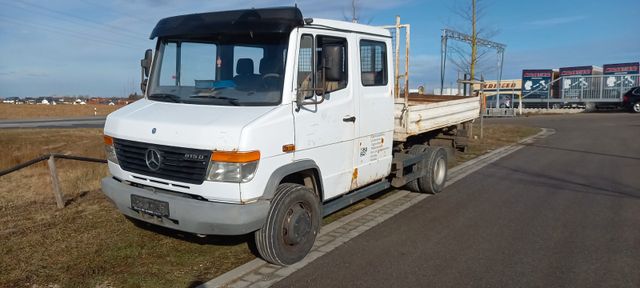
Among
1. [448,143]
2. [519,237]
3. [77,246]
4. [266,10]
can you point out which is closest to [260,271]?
[77,246]

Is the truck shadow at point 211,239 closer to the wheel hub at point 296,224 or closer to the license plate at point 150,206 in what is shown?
the wheel hub at point 296,224

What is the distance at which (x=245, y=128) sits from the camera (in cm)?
408

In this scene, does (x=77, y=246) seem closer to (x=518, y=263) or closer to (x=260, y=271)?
(x=260, y=271)

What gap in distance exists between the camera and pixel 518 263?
4.85 metres

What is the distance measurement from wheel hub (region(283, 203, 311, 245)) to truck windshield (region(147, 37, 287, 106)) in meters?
1.08

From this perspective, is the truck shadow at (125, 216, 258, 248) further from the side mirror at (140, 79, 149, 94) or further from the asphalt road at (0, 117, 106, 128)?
the asphalt road at (0, 117, 106, 128)

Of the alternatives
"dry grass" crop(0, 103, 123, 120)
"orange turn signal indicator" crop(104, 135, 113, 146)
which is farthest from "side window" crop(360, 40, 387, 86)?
"dry grass" crop(0, 103, 123, 120)

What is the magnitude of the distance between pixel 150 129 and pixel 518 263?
3.76 metres

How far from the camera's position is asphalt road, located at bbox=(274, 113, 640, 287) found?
14.7ft

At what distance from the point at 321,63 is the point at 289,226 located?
161 cm

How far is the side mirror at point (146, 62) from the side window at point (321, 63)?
195 centimetres

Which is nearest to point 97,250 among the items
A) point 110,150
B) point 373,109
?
point 110,150

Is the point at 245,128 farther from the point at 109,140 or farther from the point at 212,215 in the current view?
the point at 109,140

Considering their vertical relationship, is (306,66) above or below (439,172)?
above
